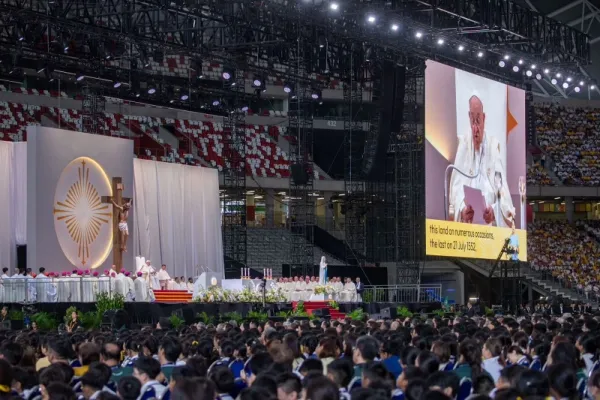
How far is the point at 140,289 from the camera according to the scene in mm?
35812

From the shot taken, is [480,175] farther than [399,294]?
No

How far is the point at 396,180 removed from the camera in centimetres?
4394

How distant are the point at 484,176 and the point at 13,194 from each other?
17.3 meters

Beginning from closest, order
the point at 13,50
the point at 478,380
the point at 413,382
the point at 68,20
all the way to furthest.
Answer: the point at 413,382, the point at 478,380, the point at 68,20, the point at 13,50

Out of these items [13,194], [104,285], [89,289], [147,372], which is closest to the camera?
[147,372]

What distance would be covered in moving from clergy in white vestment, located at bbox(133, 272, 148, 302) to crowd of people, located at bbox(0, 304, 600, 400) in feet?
64.5

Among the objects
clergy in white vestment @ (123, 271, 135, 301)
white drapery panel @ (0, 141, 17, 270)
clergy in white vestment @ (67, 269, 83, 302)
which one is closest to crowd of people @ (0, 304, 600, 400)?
clergy in white vestment @ (67, 269, 83, 302)

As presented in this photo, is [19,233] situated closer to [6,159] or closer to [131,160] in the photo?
[6,159]

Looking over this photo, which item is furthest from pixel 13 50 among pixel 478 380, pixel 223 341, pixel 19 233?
pixel 478 380

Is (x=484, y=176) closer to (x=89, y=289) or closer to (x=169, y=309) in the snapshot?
(x=169, y=309)

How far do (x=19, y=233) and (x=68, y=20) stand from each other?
29.1 feet

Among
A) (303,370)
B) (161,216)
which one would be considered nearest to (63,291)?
(161,216)

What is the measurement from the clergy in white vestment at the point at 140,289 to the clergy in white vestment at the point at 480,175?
11175 mm

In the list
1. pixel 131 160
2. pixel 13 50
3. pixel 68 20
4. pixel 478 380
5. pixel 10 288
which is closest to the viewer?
pixel 478 380
